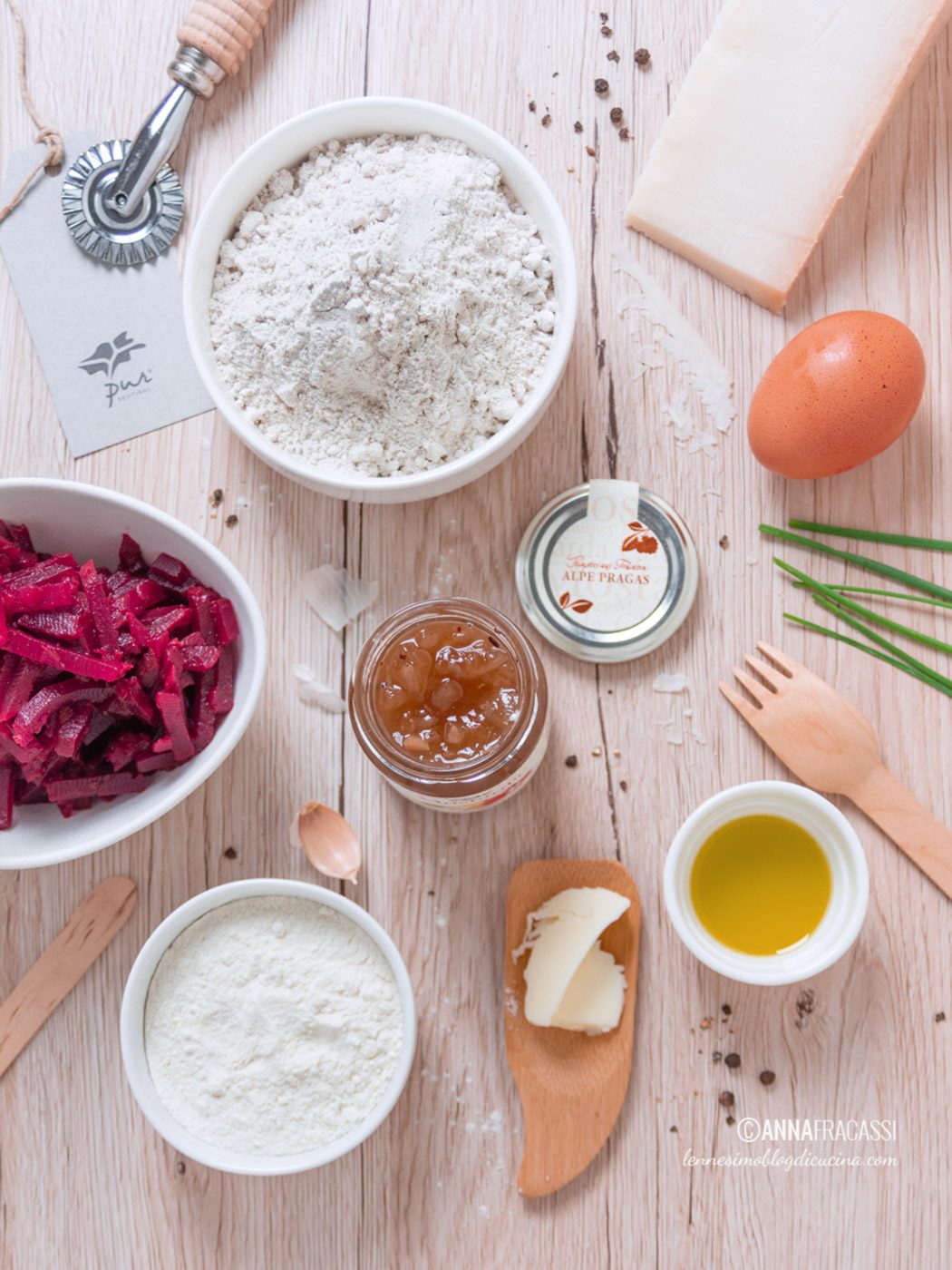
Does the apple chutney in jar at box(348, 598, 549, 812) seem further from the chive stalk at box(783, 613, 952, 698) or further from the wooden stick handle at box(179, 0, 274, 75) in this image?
the wooden stick handle at box(179, 0, 274, 75)

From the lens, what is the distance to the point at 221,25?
1.17 metres

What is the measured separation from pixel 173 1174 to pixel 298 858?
402 mm

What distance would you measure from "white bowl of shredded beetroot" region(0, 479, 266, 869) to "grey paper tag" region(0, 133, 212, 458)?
20 cm

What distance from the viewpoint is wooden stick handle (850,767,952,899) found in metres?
1.17

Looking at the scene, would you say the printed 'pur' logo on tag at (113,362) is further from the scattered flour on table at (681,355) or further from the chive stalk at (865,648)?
the chive stalk at (865,648)

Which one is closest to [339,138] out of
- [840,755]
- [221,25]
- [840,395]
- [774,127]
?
[221,25]

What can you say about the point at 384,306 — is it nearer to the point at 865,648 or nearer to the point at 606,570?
the point at 606,570

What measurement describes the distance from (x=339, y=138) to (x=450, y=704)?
645 mm

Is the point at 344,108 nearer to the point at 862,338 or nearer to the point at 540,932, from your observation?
the point at 862,338

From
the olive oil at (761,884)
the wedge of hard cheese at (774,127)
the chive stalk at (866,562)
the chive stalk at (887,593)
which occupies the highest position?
the wedge of hard cheese at (774,127)

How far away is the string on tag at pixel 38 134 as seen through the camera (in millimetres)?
1208

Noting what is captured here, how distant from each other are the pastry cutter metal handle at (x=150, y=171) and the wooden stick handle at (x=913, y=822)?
105 cm

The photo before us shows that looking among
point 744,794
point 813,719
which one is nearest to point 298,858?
point 744,794

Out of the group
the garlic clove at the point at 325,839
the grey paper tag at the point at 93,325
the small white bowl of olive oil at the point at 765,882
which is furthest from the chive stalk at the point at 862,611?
the grey paper tag at the point at 93,325
